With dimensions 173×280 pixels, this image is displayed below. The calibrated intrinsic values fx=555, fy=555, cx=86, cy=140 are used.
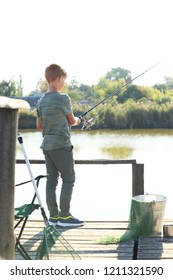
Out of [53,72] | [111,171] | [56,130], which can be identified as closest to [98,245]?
[56,130]

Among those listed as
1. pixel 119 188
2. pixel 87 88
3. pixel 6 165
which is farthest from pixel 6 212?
pixel 87 88

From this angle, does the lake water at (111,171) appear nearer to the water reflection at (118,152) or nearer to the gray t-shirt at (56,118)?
the water reflection at (118,152)

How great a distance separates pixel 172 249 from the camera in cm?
364

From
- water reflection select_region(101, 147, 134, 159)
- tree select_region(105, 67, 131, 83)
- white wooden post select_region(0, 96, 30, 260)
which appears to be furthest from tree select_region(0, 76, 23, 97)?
white wooden post select_region(0, 96, 30, 260)

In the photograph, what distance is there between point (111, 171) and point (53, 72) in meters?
7.06

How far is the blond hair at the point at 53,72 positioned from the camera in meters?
3.90

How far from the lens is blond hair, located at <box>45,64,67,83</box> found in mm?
3898

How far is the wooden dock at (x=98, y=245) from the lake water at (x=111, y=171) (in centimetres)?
54

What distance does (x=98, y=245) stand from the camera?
376 cm

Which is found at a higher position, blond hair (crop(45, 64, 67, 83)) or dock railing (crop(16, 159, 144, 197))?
blond hair (crop(45, 64, 67, 83))

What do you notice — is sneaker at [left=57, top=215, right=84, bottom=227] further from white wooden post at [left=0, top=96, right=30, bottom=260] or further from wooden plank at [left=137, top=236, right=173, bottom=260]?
white wooden post at [left=0, top=96, right=30, bottom=260]

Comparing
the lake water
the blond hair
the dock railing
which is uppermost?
the blond hair

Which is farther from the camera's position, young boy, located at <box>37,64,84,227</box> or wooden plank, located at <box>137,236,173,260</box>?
young boy, located at <box>37,64,84,227</box>

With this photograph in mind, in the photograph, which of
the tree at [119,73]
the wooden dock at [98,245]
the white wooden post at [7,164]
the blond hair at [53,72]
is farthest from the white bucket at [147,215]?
the tree at [119,73]
